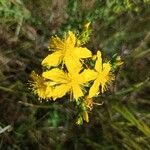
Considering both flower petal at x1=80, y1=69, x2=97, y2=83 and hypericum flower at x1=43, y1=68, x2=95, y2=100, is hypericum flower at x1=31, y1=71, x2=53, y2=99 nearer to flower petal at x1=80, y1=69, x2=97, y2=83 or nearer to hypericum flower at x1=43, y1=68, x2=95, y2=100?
hypericum flower at x1=43, y1=68, x2=95, y2=100

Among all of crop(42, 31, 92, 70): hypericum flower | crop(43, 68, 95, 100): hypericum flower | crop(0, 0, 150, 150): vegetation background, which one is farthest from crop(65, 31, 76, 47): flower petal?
crop(0, 0, 150, 150): vegetation background

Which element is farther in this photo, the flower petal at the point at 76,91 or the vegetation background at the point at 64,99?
the vegetation background at the point at 64,99

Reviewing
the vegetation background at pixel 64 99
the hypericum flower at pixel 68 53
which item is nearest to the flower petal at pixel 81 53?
the hypericum flower at pixel 68 53

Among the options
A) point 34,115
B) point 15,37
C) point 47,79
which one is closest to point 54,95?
point 47,79

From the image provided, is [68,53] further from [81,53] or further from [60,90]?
[60,90]

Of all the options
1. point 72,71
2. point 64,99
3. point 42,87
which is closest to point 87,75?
point 72,71

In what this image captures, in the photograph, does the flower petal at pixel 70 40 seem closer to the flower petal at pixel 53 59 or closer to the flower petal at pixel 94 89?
the flower petal at pixel 53 59
